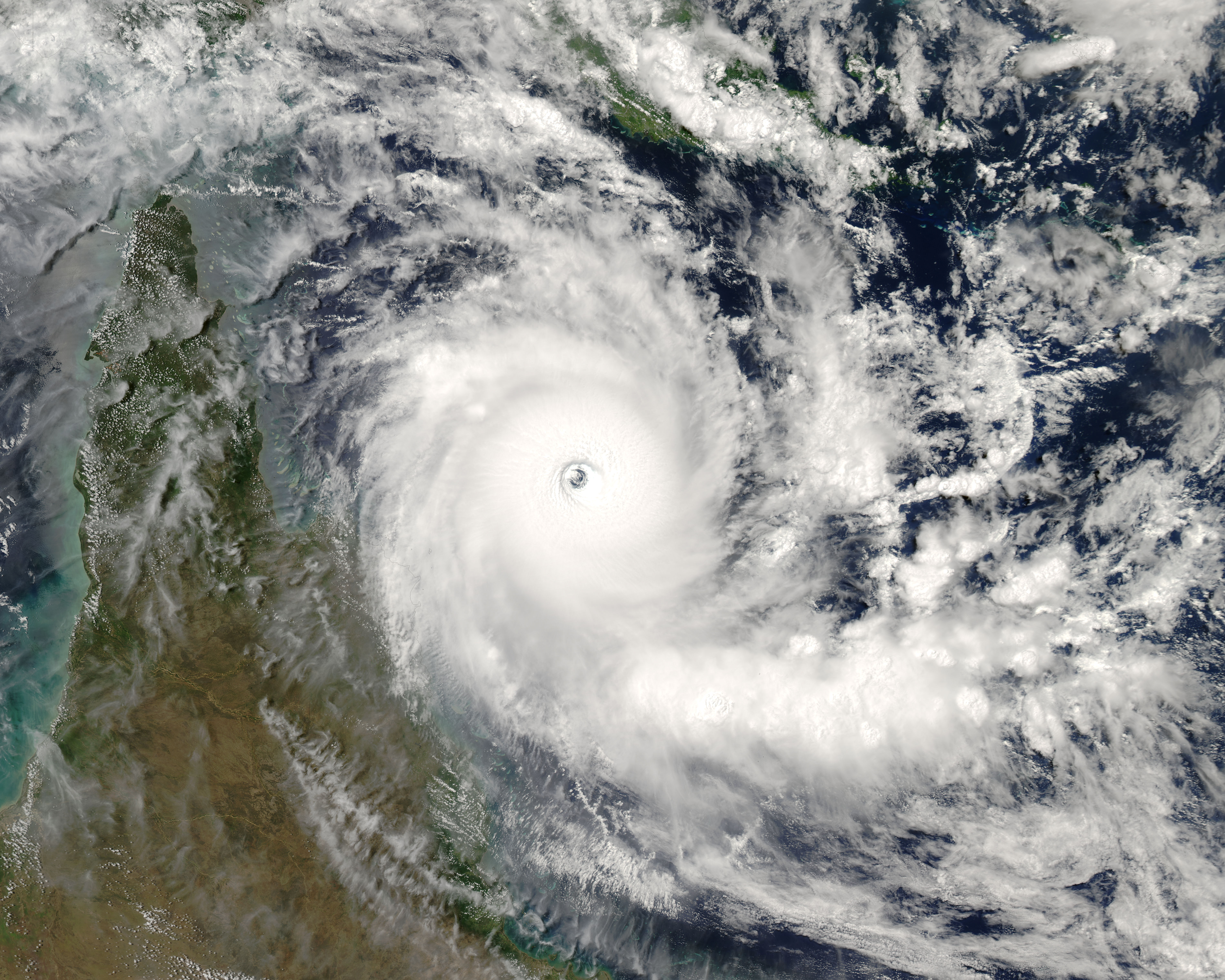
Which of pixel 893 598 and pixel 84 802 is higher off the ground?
pixel 893 598

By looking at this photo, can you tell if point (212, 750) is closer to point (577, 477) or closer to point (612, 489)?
point (577, 477)

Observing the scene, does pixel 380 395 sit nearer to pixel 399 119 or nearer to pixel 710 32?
pixel 399 119

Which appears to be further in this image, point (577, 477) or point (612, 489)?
point (612, 489)

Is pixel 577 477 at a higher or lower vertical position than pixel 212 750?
higher

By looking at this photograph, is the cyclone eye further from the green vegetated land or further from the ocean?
the green vegetated land

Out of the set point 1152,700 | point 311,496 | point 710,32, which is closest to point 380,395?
point 311,496

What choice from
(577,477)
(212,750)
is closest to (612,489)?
(577,477)

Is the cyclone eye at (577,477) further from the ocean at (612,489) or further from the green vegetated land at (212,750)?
the green vegetated land at (212,750)

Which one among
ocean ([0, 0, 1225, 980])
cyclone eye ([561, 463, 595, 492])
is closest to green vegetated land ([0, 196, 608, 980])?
ocean ([0, 0, 1225, 980])
